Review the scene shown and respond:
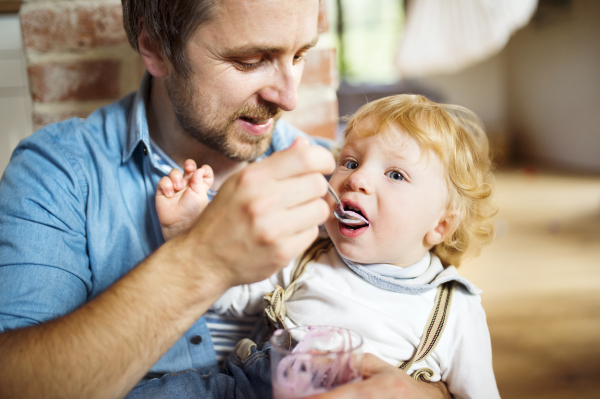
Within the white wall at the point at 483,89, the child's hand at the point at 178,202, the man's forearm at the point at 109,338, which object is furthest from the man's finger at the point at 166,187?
the white wall at the point at 483,89

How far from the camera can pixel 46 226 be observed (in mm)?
859

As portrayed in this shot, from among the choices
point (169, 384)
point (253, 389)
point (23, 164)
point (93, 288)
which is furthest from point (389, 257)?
point (23, 164)

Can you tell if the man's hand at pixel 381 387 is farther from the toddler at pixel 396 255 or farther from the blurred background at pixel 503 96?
the blurred background at pixel 503 96

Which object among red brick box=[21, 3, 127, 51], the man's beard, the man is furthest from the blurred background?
the man's beard

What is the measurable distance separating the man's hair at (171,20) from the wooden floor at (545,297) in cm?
100

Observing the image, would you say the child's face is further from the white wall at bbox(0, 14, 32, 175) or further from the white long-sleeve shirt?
the white wall at bbox(0, 14, 32, 175)

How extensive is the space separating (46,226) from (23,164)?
0.16 metres

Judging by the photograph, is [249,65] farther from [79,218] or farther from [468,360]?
[468,360]

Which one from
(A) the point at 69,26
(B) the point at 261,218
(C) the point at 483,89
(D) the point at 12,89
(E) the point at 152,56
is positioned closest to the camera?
(B) the point at 261,218

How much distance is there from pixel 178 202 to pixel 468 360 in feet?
2.13

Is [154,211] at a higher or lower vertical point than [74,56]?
lower

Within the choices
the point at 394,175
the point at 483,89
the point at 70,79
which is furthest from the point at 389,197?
the point at 483,89

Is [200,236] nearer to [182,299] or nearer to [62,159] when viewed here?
[182,299]

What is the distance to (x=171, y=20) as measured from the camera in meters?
0.96
